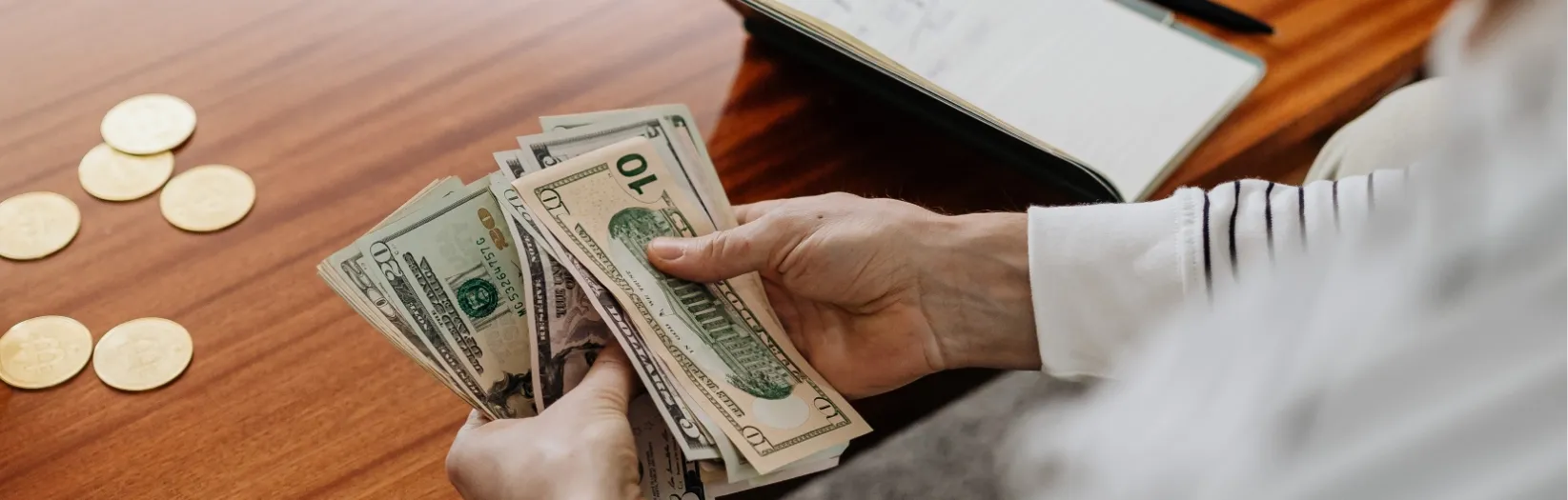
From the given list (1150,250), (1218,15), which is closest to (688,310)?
(1150,250)

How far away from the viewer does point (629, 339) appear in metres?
0.80

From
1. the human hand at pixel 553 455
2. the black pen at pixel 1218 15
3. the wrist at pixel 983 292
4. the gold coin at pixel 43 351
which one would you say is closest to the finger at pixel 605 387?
the human hand at pixel 553 455

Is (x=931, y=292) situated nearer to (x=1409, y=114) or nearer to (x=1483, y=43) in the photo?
(x=1409, y=114)

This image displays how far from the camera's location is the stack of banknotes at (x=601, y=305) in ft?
2.55

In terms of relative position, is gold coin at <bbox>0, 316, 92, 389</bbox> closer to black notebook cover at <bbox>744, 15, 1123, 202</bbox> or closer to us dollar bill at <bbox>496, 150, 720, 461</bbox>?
us dollar bill at <bbox>496, 150, 720, 461</bbox>

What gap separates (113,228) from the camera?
0.88m

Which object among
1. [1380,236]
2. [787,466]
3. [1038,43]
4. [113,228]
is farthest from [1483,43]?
[113,228]

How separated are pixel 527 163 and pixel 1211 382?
61 centimetres

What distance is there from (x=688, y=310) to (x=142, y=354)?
431 mm

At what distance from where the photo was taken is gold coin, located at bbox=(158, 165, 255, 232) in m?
0.88

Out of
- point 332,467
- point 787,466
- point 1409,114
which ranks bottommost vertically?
point 332,467

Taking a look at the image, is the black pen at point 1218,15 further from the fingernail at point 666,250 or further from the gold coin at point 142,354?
the gold coin at point 142,354

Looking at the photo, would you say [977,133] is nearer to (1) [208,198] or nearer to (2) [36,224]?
(1) [208,198]

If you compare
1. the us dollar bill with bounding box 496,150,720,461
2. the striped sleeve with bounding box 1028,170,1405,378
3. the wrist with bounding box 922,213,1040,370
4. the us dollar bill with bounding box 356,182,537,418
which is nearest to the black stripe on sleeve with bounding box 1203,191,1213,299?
the striped sleeve with bounding box 1028,170,1405,378
